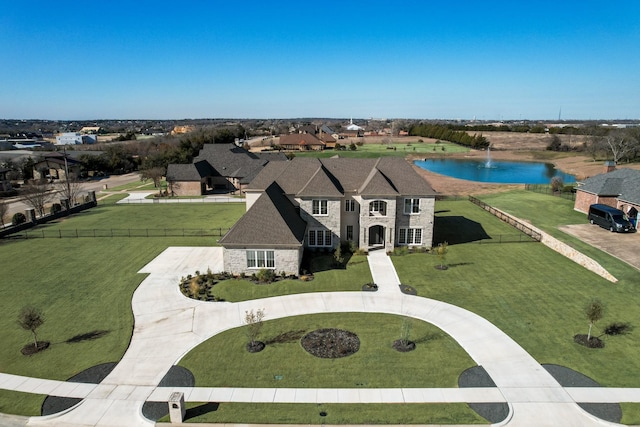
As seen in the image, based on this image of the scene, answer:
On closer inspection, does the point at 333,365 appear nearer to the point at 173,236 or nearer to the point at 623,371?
the point at 623,371

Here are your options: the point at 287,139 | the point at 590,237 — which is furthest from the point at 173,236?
the point at 287,139

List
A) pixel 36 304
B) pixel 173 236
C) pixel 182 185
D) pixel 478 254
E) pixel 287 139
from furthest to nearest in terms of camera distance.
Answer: pixel 287 139 → pixel 182 185 → pixel 173 236 → pixel 478 254 → pixel 36 304

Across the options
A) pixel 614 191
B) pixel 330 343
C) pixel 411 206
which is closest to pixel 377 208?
pixel 411 206

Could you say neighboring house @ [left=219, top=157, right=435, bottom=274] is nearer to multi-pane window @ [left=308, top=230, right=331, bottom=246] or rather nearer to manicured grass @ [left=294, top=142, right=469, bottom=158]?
multi-pane window @ [left=308, top=230, right=331, bottom=246]

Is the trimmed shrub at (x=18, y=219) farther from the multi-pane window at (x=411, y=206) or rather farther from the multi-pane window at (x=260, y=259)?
the multi-pane window at (x=411, y=206)

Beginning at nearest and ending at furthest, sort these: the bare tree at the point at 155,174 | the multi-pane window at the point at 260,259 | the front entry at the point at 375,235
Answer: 1. the multi-pane window at the point at 260,259
2. the front entry at the point at 375,235
3. the bare tree at the point at 155,174

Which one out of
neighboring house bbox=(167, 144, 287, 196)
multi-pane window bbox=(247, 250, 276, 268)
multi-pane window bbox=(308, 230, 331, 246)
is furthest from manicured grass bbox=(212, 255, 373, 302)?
neighboring house bbox=(167, 144, 287, 196)

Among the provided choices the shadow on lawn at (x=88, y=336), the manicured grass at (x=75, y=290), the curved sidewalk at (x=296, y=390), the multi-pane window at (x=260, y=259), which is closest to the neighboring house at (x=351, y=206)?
the multi-pane window at (x=260, y=259)
